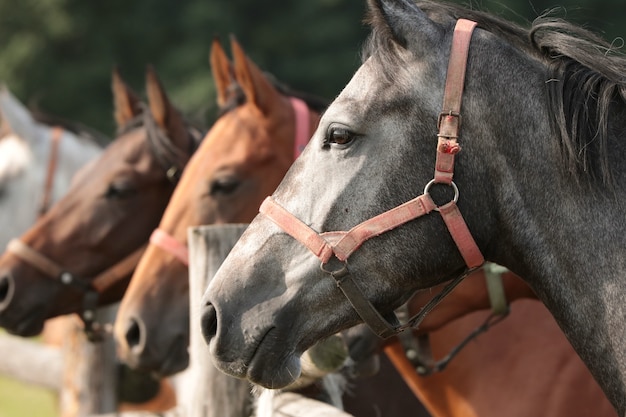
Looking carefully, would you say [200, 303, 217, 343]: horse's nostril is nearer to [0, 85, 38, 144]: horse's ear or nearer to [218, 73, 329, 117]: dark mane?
[218, 73, 329, 117]: dark mane

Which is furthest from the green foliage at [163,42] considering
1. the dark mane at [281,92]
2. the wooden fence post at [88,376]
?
the dark mane at [281,92]

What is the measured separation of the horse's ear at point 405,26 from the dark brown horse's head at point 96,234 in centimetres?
269

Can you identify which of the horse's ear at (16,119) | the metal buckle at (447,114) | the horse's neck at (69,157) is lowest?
the horse's neck at (69,157)

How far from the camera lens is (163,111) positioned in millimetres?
5309

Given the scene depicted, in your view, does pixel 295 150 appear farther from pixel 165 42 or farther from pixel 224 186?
pixel 165 42

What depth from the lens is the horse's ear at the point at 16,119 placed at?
686 cm

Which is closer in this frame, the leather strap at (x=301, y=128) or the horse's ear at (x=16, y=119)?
the leather strap at (x=301, y=128)

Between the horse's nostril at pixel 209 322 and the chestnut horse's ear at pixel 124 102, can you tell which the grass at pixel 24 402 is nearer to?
the chestnut horse's ear at pixel 124 102

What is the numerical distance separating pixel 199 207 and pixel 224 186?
15 cm

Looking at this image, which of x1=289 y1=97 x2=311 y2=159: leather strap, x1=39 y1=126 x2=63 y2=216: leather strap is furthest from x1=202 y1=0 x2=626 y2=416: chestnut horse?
x1=39 y1=126 x2=63 y2=216: leather strap

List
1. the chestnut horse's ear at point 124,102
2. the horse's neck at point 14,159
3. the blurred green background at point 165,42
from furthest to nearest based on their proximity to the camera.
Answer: the blurred green background at point 165,42 < the horse's neck at point 14,159 < the chestnut horse's ear at point 124,102

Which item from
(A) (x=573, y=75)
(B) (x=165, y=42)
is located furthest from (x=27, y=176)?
(B) (x=165, y=42)

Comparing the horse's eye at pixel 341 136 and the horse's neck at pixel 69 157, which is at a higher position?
the horse's eye at pixel 341 136

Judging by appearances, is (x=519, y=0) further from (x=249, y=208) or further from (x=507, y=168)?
(x=507, y=168)
